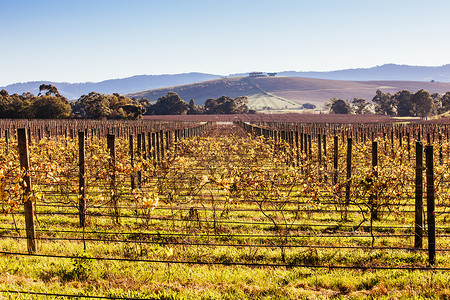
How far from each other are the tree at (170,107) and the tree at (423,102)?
6057 centimetres

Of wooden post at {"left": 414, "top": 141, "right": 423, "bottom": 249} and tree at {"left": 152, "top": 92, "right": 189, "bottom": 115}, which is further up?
tree at {"left": 152, "top": 92, "right": 189, "bottom": 115}

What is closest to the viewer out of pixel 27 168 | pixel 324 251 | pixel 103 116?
pixel 27 168

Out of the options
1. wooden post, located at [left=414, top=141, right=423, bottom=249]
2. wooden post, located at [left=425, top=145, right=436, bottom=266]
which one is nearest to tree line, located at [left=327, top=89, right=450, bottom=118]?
wooden post, located at [left=414, top=141, right=423, bottom=249]

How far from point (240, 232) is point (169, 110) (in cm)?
10525

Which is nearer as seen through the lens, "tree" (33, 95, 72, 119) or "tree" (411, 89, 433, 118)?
"tree" (33, 95, 72, 119)

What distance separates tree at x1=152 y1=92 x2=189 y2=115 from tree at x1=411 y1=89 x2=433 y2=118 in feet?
199

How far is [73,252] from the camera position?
6.39m

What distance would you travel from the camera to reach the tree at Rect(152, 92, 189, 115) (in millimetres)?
111062

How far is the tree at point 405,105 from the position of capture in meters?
102

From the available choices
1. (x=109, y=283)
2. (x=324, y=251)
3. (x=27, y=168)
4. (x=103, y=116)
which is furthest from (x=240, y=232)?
(x=103, y=116)

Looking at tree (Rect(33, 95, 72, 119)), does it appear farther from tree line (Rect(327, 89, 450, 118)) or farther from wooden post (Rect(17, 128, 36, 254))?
tree line (Rect(327, 89, 450, 118))

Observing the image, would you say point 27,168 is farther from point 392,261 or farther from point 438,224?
point 438,224

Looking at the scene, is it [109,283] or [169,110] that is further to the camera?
[169,110]

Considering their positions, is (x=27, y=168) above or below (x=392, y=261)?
above
